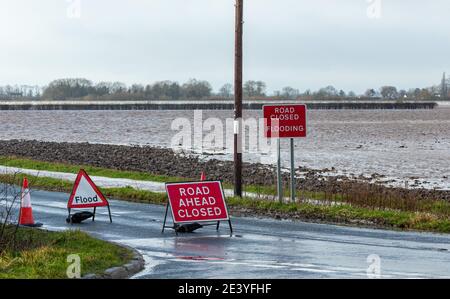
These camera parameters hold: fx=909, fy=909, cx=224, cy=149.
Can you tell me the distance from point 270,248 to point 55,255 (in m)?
4.00

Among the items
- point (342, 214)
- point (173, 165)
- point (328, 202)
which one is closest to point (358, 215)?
point (342, 214)

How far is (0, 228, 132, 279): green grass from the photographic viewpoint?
1239 centimetres

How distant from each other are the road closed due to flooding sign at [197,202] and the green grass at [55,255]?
241 cm

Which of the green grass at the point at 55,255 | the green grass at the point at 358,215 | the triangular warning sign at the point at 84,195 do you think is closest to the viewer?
the green grass at the point at 55,255

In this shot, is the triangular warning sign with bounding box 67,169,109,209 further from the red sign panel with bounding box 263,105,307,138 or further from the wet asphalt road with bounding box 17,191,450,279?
the red sign panel with bounding box 263,105,307,138

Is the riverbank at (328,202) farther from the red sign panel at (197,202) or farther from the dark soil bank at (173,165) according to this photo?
the red sign panel at (197,202)

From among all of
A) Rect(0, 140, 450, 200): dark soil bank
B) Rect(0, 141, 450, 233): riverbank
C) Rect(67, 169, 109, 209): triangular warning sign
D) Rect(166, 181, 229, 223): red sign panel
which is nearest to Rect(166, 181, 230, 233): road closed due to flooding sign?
Rect(166, 181, 229, 223): red sign panel

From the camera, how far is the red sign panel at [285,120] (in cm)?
2272

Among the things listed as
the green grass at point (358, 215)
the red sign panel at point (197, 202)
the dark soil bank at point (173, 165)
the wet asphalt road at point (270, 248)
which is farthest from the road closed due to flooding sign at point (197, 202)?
the dark soil bank at point (173, 165)

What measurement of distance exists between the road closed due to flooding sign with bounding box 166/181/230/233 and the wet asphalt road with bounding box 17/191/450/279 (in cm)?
36

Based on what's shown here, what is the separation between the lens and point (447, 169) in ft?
159

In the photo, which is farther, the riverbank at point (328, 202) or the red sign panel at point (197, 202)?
the riverbank at point (328, 202)
